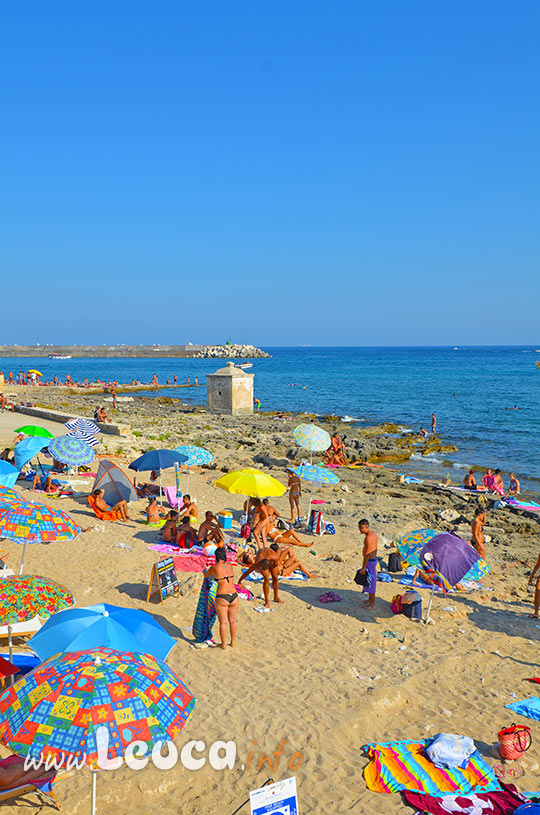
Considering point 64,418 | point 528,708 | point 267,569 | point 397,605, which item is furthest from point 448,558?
point 64,418

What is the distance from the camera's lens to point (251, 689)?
6.78 metres

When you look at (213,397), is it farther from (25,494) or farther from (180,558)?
(180,558)

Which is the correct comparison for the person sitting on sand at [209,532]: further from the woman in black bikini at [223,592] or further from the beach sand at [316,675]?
the woman in black bikini at [223,592]

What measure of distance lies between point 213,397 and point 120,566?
2514cm

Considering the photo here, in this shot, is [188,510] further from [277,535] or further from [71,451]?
[71,451]

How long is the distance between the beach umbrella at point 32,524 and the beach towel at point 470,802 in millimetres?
4990

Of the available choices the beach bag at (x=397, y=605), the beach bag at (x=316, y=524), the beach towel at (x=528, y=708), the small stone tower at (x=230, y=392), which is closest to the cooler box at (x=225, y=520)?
the beach bag at (x=316, y=524)

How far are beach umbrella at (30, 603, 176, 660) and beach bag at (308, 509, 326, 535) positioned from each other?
7963 millimetres

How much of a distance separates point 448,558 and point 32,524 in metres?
5.80

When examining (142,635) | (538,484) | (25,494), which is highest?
(142,635)

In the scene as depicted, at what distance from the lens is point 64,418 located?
25141 millimetres

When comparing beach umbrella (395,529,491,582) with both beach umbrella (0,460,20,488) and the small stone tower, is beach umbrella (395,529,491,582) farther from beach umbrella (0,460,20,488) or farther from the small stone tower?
the small stone tower

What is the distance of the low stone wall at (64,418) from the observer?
23.1 m

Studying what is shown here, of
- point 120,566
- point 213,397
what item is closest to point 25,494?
point 120,566
